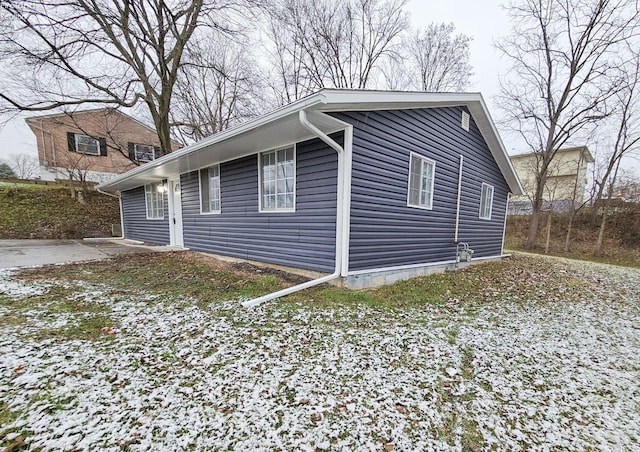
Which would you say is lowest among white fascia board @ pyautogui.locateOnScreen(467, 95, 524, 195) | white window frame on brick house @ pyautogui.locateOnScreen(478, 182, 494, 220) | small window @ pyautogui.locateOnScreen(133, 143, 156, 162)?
white window frame on brick house @ pyautogui.locateOnScreen(478, 182, 494, 220)

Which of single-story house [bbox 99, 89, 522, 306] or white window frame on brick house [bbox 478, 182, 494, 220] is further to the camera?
white window frame on brick house [bbox 478, 182, 494, 220]

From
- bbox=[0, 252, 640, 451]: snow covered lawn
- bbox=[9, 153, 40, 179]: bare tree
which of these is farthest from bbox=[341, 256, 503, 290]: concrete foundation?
bbox=[9, 153, 40, 179]: bare tree

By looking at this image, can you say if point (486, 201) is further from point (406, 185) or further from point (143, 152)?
point (143, 152)

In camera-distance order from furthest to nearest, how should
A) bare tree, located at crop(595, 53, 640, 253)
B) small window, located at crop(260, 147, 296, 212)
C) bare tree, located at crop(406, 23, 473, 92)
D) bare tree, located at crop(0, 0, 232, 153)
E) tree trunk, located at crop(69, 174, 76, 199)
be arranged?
1. bare tree, located at crop(406, 23, 473, 92)
2. tree trunk, located at crop(69, 174, 76, 199)
3. bare tree, located at crop(595, 53, 640, 253)
4. bare tree, located at crop(0, 0, 232, 153)
5. small window, located at crop(260, 147, 296, 212)

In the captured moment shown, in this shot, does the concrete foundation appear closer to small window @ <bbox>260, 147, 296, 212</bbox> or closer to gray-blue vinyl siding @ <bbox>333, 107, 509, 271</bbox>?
gray-blue vinyl siding @ <bbox>333, 107, 509, 271</bbox>

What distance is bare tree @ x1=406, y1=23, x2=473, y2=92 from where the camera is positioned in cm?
1306

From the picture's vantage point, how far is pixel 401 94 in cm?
430

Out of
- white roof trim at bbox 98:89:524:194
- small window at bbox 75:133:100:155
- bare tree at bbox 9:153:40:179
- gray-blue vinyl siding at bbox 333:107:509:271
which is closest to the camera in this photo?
white roof trim at bbox 98:89:524:194

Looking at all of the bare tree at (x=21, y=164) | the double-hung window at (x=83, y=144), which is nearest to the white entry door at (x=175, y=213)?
the double-hung window at (x=83, y=144)

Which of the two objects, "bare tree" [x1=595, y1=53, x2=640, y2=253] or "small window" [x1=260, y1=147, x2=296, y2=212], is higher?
"bare tree" [x1=595, y1=53, x2=640, y2=253]

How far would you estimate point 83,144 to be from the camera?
47.6 feet

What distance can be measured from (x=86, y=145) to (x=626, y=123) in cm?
2735

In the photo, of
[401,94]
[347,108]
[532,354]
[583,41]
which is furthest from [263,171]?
[583,41]

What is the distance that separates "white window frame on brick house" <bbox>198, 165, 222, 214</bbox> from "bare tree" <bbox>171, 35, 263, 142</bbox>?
619 centimetres
